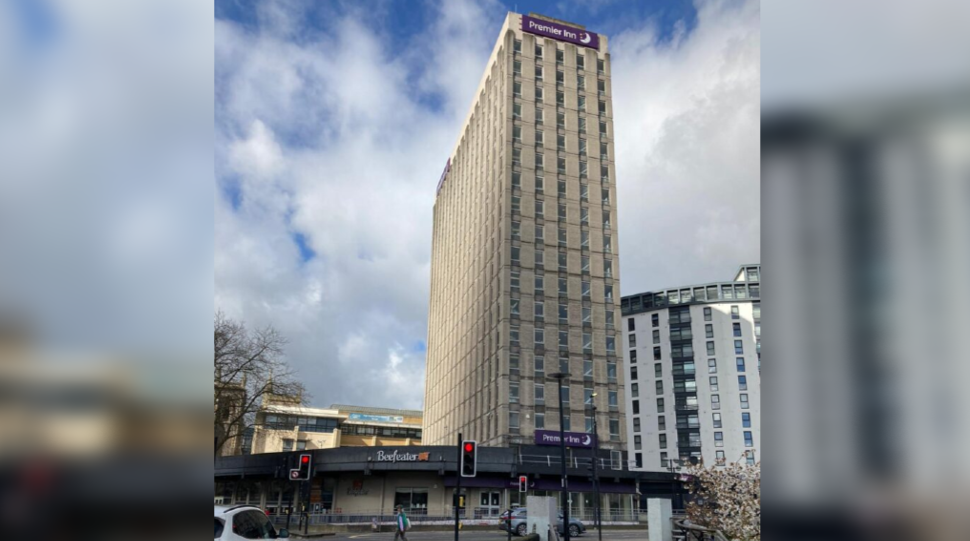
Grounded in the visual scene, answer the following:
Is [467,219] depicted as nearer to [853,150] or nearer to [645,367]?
[645,367]

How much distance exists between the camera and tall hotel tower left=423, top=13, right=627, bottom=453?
218 ft

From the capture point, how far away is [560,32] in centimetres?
8100

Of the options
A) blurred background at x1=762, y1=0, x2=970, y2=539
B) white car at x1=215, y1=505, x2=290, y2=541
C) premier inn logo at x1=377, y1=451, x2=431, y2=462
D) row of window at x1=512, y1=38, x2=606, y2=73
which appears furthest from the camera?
row of window at x1=512, y1=38, x2=606, y2=73

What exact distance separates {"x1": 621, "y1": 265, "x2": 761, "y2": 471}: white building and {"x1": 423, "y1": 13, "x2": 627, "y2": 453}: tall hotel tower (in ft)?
127

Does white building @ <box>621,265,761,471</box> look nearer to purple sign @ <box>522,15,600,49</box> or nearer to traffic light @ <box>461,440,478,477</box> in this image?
purple sign @ <box>522,15,600,49</box>

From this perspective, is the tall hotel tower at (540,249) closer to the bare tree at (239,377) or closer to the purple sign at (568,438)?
the purple sign at (568,438)

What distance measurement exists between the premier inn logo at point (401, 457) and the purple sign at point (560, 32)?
5417 cm

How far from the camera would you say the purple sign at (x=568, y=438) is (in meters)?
61.9

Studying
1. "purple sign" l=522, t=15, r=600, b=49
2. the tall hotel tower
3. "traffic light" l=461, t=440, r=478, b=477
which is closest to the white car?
"traffic light" l=461, t=440, r=478, b=477

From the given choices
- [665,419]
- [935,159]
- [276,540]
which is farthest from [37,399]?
[665,419]

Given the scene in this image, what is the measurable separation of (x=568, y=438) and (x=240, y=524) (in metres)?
55.7

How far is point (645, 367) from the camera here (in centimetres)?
11081

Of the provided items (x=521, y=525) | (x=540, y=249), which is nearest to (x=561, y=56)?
(x=540, y=249)

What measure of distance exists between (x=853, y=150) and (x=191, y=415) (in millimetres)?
2459
